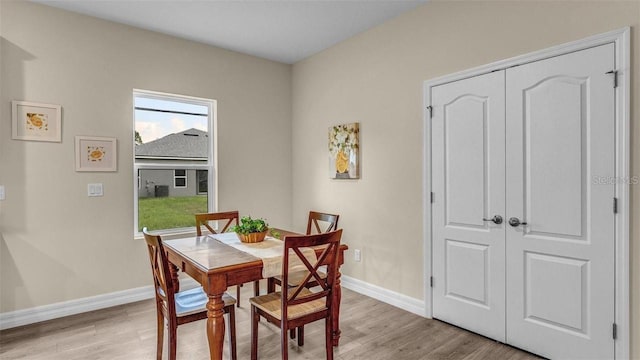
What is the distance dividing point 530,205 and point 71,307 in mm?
4000

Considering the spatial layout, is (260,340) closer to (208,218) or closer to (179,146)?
(208,218)

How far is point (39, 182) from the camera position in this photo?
305 centimetres

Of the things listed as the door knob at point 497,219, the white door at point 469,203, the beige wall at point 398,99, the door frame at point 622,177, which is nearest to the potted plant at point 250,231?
the beige wall at point 398,99

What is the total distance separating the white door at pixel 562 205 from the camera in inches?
84.2

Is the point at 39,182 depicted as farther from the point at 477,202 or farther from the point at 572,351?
the point at 572,351

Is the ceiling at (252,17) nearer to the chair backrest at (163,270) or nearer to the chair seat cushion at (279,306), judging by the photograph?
the chair backrest at (163,270)

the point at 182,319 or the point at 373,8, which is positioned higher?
the point at 373,8

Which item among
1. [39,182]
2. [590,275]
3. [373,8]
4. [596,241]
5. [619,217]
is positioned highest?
[373,8]

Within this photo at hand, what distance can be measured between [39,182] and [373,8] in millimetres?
3385

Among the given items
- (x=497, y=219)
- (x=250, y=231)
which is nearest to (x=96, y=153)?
(x=250, y=231)

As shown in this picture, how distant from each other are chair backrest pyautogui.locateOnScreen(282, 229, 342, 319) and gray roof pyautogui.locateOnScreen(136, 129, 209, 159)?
2.28 meters

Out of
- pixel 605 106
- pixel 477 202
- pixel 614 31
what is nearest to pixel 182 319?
pixel 477 202

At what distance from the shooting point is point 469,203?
2.80m

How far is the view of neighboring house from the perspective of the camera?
369 cm
